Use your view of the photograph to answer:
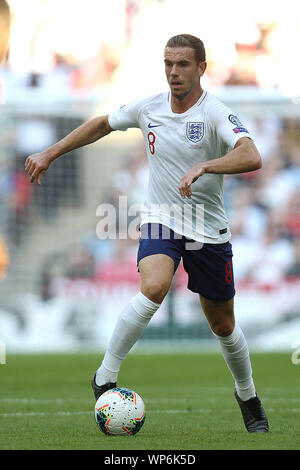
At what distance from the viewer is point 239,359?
601 centimetres

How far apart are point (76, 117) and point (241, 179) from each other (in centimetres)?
320

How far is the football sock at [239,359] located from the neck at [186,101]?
1.45 meters

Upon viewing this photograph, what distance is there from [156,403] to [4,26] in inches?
379

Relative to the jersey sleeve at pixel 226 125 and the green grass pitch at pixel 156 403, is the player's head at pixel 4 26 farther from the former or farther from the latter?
the jersey sleeve at pixel 226 125

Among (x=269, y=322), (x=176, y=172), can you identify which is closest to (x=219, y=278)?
(x=176, y=172)

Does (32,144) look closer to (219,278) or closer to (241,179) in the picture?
(241,179)

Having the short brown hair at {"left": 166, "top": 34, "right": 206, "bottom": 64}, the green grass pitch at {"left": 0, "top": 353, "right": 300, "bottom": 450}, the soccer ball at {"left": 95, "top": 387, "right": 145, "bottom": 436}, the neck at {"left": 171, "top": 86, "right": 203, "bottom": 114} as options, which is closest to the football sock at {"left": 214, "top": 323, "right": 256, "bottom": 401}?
the green grass pitch at {"left": 0, "top": 353, "right": 300, "bottom": 450}

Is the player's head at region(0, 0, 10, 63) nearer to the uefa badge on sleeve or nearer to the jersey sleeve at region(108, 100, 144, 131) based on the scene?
the jersey sleeve at region(108, 100, 144, 131)

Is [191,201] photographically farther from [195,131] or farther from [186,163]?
[195,131]

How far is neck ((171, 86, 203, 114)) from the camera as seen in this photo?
5938 mm

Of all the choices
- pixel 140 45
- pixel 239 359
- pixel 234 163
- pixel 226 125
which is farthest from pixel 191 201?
pixel 140 45

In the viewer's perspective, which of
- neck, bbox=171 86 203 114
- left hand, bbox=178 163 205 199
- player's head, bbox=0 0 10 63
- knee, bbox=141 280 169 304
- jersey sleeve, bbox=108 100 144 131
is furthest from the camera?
player's head, bbox=0 0 10 63

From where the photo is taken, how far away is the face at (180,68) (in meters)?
5.84

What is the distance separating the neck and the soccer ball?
1816mm
